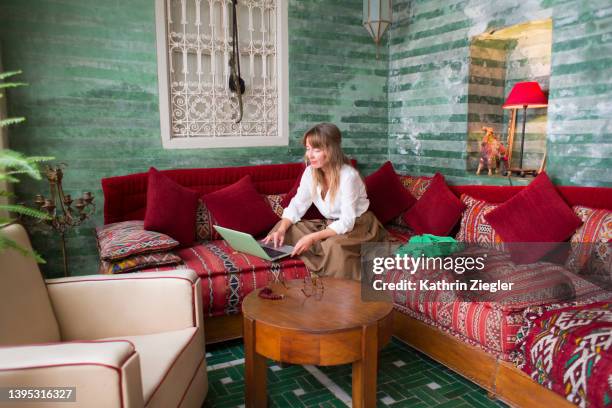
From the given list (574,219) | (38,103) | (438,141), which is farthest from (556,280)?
(38,103)

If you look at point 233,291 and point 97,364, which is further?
point 233,291

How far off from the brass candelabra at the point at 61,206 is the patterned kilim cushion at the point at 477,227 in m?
2.48

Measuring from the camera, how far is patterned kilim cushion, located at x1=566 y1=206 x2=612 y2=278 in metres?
2.51

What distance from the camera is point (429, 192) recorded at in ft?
11.7

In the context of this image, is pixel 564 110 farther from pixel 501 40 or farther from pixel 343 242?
pixel 343 242

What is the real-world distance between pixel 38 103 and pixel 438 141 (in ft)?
9.91

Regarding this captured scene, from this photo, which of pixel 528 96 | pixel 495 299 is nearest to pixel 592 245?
pixel 495 299

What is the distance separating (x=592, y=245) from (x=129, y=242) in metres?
2.54

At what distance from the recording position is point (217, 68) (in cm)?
374

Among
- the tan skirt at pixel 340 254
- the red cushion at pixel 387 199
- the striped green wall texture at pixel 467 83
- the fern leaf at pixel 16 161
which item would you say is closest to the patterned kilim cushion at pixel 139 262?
the tan skirt at pixel 340 254

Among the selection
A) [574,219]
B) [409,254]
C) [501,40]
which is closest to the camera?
[574,219]

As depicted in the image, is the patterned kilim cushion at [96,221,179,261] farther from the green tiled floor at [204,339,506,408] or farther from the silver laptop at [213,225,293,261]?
the green tiled floor at [204,339,506,408]

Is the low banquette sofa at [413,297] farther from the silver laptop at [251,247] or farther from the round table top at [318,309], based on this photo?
the round table top at [318,309]

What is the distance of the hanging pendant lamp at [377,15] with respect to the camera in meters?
3.99
